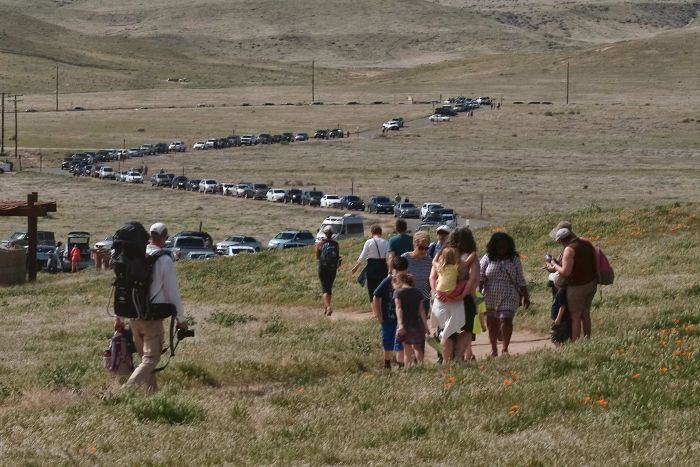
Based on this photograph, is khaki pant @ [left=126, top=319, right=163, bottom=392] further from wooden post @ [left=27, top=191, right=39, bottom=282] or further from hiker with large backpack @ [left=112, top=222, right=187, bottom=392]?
wooden post @ [left=27, top=191, right=39, bottom=282]

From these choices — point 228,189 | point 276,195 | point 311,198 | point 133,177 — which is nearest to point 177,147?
point 133,177

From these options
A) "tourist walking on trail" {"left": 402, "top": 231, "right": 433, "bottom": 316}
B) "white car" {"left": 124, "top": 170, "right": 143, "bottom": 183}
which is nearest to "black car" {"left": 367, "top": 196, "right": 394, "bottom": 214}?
"white car" {"left": 124, "top": 170, "right": 143, "bottom": 183}

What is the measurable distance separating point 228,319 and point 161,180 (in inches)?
2532

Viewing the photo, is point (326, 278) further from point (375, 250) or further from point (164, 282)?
point (164, 282)

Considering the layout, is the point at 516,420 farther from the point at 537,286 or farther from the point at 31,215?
the point at 31,215

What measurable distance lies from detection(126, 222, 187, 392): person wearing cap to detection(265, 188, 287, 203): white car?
201ft

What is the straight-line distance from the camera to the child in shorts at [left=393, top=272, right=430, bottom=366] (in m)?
14.3

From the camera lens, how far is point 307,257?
3106 centimetres

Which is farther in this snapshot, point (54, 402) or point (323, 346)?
point (323, 346)

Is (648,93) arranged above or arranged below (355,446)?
above

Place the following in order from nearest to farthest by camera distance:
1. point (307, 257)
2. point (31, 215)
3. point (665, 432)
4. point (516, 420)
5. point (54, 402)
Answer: point (665, 432) < point (516, 420) < point (54, 402) < point (307, 257) < point (31, 215)

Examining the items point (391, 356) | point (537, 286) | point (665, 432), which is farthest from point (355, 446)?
point (537, 286)

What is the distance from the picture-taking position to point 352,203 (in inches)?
2672

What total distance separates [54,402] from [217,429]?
2.15m
